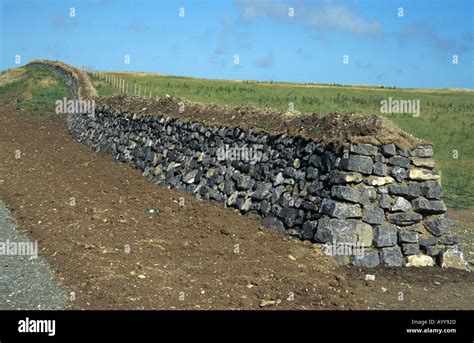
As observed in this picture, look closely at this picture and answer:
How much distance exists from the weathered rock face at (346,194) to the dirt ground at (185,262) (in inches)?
17.9

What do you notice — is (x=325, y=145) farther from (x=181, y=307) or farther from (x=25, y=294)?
(x=25, y=294)

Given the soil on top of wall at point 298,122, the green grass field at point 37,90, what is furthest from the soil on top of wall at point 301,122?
the green grass field at point 37,90

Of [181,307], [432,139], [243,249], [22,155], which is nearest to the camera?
[181,307]

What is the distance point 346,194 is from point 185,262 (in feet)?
13.1

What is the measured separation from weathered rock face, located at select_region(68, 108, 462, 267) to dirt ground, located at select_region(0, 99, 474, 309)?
46 cm

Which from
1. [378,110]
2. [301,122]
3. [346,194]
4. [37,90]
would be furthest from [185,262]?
[37,90]

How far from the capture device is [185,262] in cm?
1114

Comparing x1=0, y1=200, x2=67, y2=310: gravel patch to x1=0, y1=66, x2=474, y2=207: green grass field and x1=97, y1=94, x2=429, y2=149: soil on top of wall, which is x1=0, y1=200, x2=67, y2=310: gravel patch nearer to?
x1=97, y1=94, x2=429, y2=149: soil on top of wall

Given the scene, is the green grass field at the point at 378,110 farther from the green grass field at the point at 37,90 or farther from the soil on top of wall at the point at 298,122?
the soil on top of wall at the point at 298,122

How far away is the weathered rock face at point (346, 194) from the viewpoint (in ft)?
39.9

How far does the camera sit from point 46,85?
50.7m

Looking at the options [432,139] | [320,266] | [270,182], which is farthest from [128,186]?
[432,139]

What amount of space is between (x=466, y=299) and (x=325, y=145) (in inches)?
187

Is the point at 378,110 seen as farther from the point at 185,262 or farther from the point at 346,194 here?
the point at 185,262
